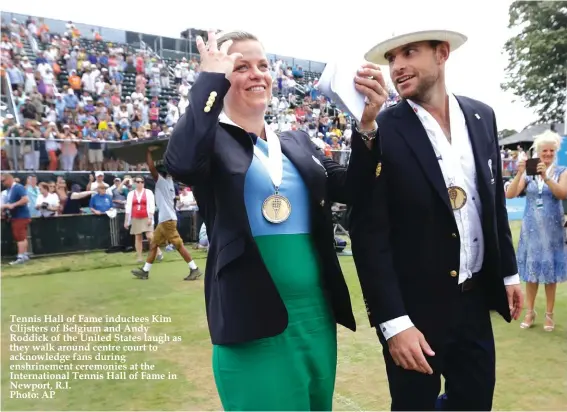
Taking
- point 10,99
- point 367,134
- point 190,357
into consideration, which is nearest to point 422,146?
point 367,134

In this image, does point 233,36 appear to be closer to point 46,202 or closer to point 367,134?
point 367,134

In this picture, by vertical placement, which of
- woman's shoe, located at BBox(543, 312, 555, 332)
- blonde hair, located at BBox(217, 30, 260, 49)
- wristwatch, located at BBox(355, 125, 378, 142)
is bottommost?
woman's shoe, located at BBox(543, 312, 555, 332)

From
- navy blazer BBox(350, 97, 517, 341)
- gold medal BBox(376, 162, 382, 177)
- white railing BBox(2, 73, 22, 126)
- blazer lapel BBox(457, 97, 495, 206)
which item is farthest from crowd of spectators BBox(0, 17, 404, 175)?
gold medal BBox(376, 162, 382, 177)

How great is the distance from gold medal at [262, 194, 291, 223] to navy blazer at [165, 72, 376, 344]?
0.28 ft

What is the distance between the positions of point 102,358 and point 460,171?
334 cm

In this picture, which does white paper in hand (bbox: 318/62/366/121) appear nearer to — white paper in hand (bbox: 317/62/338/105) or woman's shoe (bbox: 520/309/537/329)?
white paper in hand (bbox: 317/62/338/105)

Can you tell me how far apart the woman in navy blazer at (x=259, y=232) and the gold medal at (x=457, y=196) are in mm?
353

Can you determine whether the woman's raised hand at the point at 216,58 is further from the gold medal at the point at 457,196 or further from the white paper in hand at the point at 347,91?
the gold medal at the point at 457,196

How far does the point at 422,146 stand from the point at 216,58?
828 mm

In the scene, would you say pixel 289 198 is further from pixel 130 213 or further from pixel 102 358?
pixel 130 213

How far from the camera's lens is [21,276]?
7734 mm

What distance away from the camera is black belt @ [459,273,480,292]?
1957 mm

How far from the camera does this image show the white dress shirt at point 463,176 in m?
1.94

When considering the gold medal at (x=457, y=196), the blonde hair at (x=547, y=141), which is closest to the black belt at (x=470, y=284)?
the gold medal at (x=457, y=196)
